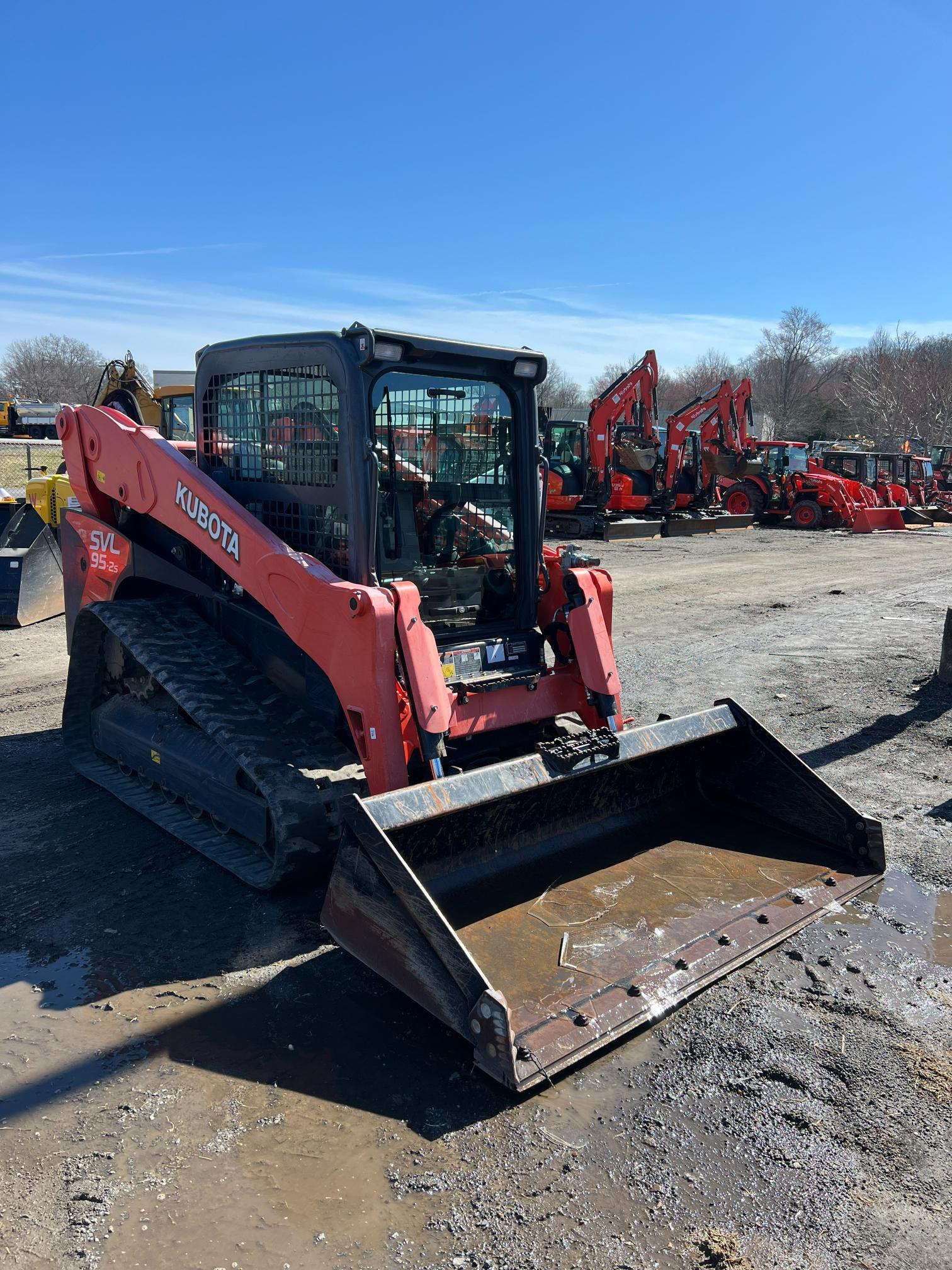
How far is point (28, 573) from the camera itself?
10.1 metres

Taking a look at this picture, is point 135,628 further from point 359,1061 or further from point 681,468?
point 681,468

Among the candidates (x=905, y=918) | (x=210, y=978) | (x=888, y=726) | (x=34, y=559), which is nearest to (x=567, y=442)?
(x=34, y=559)

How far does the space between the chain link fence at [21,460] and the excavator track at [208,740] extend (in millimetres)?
19714

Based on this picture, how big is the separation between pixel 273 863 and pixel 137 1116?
1329 mm

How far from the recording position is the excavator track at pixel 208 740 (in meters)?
4.10

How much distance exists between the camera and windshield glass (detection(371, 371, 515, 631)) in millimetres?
4332

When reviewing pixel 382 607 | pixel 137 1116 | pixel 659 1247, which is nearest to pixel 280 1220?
pixel 137 1116

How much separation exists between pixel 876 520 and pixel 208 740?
23.7 metres

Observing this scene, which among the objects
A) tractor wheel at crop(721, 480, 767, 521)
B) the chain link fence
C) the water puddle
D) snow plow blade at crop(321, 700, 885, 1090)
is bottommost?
the water puddle

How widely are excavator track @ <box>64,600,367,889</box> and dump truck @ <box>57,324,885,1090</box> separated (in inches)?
0.7

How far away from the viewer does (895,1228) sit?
250 cm

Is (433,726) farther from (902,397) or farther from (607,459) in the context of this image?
(902,397)

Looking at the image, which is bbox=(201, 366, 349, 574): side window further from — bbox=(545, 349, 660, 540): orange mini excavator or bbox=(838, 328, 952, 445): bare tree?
bbox=(838, 328, 952, 445): bare tree

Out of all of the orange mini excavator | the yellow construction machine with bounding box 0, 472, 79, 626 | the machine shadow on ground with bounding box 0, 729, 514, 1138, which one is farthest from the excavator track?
the orange mini excavator
